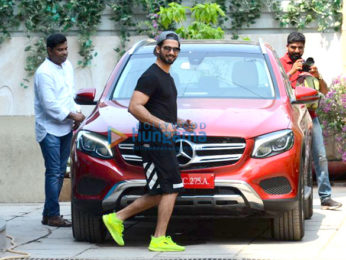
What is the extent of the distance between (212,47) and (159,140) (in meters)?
1.88

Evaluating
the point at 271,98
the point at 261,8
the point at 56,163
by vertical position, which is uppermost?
the point at 261,8

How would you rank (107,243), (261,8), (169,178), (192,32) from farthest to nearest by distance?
(261,8) < (192,32) < (107,243) < (169,178)

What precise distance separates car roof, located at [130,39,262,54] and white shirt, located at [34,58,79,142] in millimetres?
917

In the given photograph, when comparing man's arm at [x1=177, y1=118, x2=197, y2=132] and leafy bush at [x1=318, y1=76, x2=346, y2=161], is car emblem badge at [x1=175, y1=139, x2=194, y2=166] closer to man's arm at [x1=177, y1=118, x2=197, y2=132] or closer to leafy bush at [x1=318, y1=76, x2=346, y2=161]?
man's arm at [x1=177, y1=118, x2=197, y2=132]

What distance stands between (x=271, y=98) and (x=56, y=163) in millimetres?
2349

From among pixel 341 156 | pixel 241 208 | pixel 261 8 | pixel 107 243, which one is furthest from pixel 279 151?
pixel 261 8

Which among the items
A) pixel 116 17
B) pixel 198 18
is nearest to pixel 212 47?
pixel 198 18

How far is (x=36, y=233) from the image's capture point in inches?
351

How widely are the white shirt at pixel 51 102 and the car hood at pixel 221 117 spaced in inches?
46.6

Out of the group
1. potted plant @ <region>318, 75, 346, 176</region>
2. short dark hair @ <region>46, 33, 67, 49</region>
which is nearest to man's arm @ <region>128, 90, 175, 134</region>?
short dark hair @ <region>46, 33, 67, 49</region>

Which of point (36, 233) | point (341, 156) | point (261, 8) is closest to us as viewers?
point (36, 233)

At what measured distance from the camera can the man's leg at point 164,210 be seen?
751 cm

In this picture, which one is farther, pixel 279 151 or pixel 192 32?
pixel 192 32

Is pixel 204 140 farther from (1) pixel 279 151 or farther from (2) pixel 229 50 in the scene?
(2) pixel 229 50
